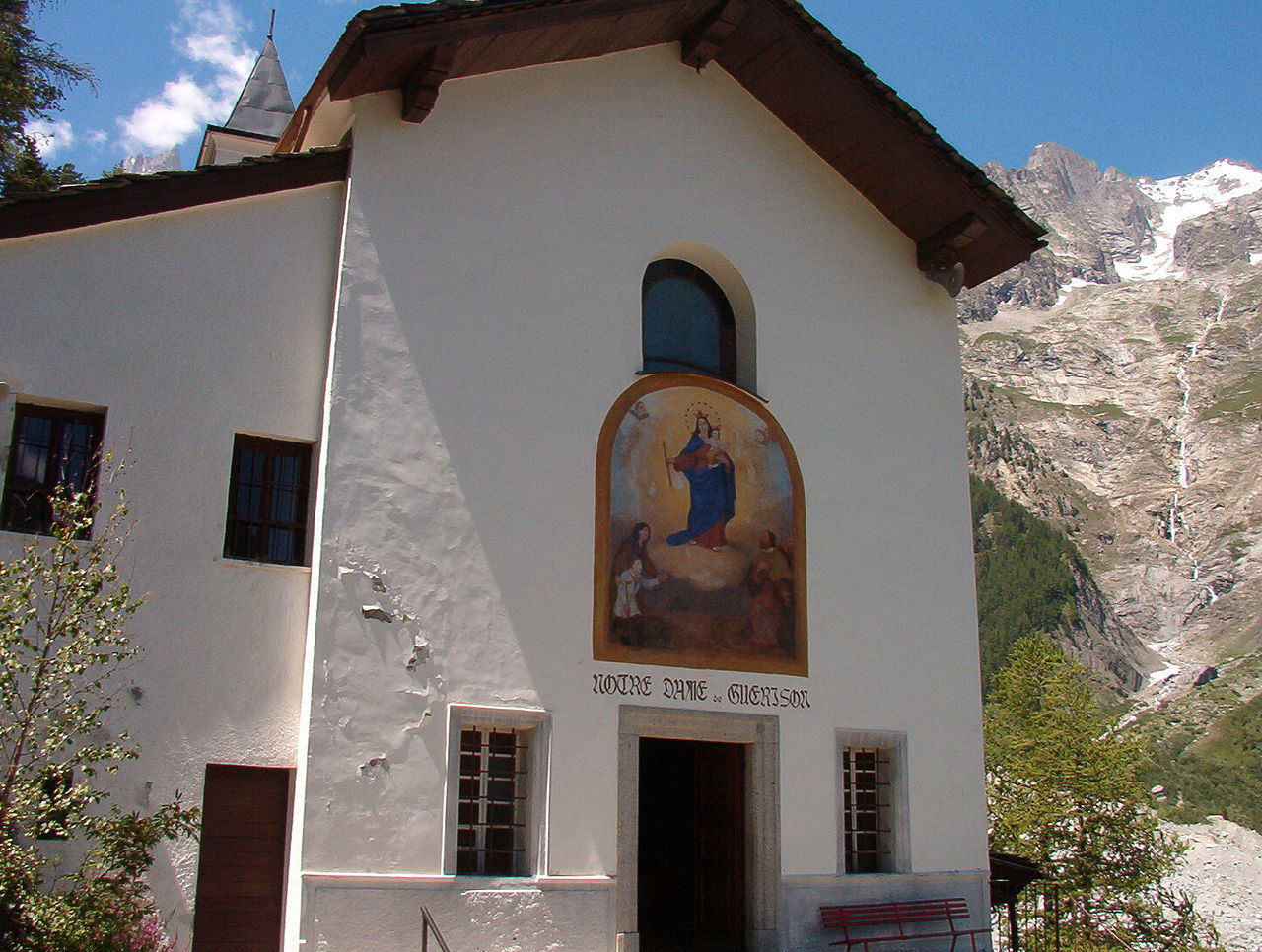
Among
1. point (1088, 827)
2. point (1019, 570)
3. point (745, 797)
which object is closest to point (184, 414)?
point (745, 797)

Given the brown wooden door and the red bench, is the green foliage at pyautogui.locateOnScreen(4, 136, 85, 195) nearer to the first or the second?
the brown wooden door

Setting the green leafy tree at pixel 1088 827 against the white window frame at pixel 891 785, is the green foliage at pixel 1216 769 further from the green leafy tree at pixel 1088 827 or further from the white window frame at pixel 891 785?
the white window frame at pixel 891 785

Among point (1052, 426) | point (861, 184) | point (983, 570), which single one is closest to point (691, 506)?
point (861, 184)

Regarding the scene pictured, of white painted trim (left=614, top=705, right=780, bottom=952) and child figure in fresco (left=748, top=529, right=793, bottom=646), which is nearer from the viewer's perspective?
white painted trim (left=614, top=705, right=780, bottom=952)

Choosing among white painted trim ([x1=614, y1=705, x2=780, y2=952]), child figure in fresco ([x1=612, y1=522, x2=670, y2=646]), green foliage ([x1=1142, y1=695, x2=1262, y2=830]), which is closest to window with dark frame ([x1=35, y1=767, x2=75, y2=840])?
white painted trim ([x1=614, y1=705, x2=780, y2=952])

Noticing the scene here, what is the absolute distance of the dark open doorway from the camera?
42.3 feet

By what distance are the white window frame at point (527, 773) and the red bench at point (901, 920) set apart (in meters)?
3.03

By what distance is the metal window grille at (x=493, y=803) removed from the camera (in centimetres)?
1125

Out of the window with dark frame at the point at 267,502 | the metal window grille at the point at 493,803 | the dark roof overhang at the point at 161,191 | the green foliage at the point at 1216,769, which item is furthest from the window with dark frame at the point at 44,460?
the green foliage at the point at 1216,769

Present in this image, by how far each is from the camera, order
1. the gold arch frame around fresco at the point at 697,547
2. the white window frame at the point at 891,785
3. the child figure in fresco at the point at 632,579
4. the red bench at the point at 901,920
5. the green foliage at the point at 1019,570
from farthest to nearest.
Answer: the green foliage at the point at 1019,570 < the white window frame at the point at 891,785 < the red bench at the point at 901,920 < the gold arch frame around fresco at the point at 697,547 < the child figure in fresco at the point at 632,579

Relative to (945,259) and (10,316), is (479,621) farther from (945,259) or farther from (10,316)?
(945,259)

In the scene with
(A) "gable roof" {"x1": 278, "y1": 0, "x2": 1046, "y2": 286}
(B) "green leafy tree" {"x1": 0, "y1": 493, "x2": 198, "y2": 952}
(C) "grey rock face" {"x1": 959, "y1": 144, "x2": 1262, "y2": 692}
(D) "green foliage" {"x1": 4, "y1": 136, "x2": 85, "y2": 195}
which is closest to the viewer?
(B) "green leafy tree" {"x1": 0, "y1": 493, "x2": 198, "y2": 952}

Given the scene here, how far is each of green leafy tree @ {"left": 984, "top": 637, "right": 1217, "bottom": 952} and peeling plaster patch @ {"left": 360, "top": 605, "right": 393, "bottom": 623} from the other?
18169 mm

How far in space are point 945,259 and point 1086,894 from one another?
20.6 metres
